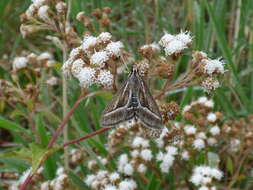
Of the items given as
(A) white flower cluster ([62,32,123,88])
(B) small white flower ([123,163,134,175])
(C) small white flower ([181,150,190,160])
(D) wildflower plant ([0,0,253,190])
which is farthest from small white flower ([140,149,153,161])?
(A) white flower cluster ([62,32,123,88])

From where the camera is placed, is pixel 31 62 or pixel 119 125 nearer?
pixel 119 125

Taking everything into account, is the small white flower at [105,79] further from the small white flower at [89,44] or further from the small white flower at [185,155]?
the small white flower at [185,155]

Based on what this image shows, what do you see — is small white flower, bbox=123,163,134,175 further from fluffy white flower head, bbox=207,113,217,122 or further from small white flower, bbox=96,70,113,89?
small white flower, bbox=96,70,113,89

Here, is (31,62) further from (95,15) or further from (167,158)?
(167,158)

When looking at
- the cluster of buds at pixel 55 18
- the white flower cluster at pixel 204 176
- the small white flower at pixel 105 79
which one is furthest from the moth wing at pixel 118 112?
the white flower cluster at pixel 204 176

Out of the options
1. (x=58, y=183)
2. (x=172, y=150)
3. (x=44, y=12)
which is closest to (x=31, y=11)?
(x=44, y=12)

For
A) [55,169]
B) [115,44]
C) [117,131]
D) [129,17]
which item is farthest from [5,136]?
[115,44]
